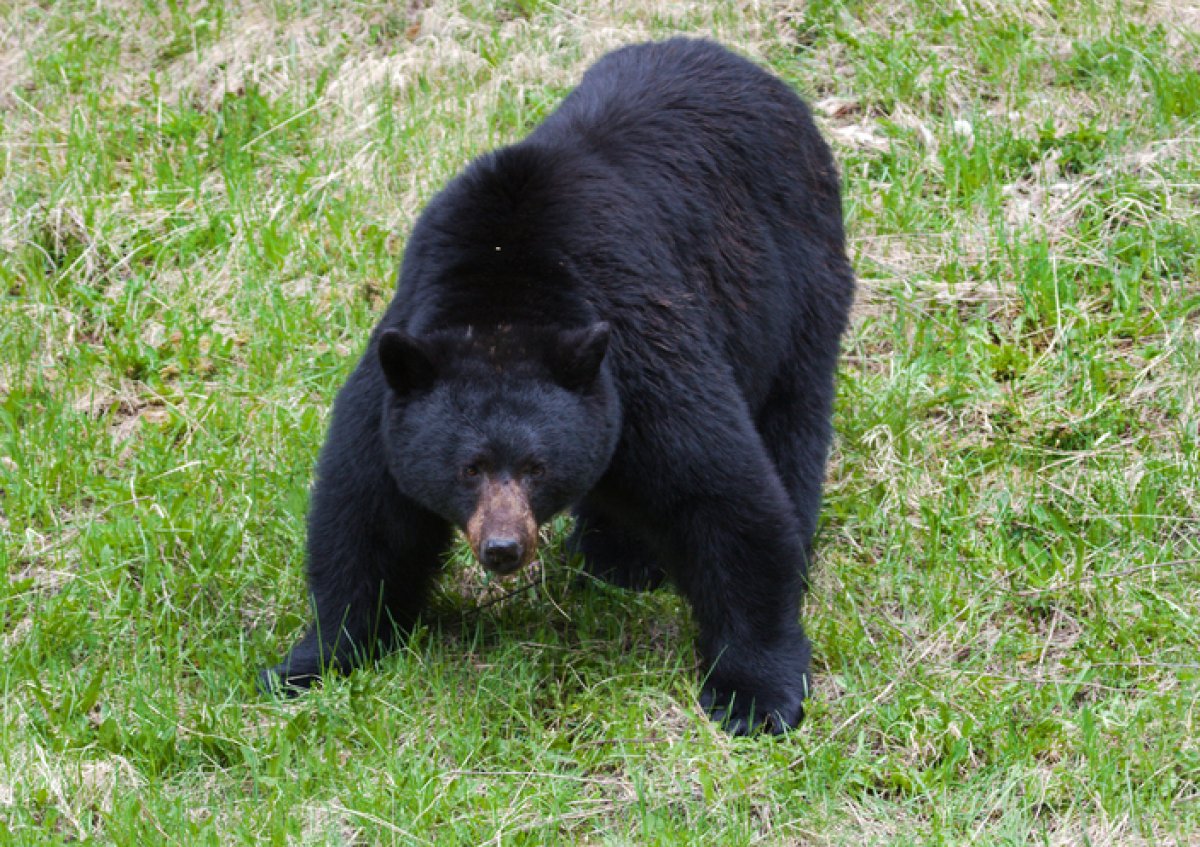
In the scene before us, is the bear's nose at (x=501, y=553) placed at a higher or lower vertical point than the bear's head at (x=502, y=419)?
lower

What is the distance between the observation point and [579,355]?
473 cm

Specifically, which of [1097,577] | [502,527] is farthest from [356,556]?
[1097,577]

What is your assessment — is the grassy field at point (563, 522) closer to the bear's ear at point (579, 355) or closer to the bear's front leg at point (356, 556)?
the bear's front leg at point (356, 556)

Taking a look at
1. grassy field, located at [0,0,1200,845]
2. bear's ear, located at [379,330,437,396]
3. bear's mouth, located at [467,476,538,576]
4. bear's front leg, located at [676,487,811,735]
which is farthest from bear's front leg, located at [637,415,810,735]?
bear's ear, located at [379,330,437,396]

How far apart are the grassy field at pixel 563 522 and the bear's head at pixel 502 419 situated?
71 cm

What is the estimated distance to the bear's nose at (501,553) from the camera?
4664 millimetres

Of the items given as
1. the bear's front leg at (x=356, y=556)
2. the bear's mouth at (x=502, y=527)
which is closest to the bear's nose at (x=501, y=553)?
the bear's mouth at (x=502, y=527)

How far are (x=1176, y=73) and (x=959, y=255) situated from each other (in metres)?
1.57

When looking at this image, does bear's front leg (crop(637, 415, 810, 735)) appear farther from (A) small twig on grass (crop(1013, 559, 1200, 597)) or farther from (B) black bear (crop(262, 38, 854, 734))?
(A) small twig on grass (crop(1013, 559, 1200, 597))

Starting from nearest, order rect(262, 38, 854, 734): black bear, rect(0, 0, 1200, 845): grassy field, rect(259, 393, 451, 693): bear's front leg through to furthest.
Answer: rect(0, 0, 1200, 845): grassy field < rect(262, 38, 854, 734): black bear < rect(259, 393, 451, 693): bear's front leg

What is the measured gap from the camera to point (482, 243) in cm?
504

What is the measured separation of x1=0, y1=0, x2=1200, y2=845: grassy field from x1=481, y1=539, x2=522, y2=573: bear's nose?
0.59 meters

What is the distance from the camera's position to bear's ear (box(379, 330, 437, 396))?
4.70 meters

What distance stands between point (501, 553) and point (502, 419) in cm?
40
